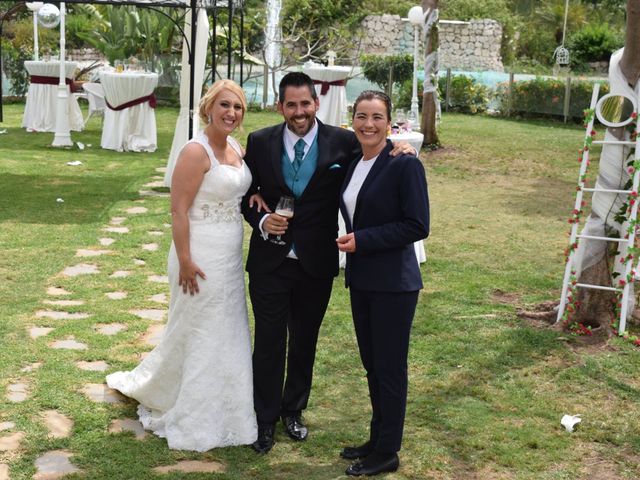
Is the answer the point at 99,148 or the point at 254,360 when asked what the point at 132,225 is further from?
the point at 99,148

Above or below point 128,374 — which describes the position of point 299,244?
above

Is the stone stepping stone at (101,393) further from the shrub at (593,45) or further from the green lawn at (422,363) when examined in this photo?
the shrub at (593,45)

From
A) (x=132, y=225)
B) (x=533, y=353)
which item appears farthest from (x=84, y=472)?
(x=132, y=225)

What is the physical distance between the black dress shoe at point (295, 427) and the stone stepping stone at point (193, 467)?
1.45 ft

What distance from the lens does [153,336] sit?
5598 millimetres

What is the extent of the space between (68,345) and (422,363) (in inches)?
84.7

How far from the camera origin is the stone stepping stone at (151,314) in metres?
5.97

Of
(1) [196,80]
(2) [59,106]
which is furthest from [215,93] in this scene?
(2) [59,106]

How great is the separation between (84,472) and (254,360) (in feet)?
3.01

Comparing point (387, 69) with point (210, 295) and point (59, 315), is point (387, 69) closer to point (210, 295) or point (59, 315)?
point (59, 315)

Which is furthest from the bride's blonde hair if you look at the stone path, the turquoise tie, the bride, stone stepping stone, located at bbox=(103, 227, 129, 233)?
stone stepping stone, located at bbox=(103, 227, 129, 233)

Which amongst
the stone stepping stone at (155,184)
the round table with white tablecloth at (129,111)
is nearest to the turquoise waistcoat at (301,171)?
the stone stepping stone at (155,184)

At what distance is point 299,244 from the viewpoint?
3.96 meters

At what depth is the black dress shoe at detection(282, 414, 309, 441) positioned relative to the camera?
422 centimetres
